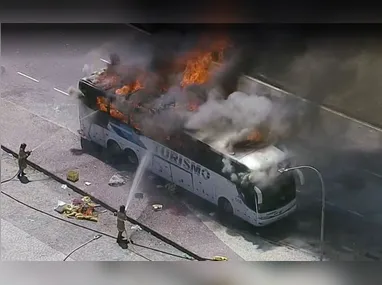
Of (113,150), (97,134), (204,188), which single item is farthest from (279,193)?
(97,134)

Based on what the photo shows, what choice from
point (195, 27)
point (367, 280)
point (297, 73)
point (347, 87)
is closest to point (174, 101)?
point (195, 27)

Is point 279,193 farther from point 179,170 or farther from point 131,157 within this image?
point 131,157

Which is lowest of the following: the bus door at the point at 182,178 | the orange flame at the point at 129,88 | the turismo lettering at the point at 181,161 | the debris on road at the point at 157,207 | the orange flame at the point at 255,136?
the debris on road at the point at 157,207

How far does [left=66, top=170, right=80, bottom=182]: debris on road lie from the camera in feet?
11.5

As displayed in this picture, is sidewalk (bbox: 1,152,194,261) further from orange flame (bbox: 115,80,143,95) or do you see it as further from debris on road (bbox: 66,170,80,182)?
orange flame (bbox: 115,80,143,95)

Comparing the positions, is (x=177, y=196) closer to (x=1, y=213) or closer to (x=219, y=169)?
(x=219, y=169)

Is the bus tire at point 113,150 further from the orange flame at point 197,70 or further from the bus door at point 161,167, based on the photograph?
the orange flame at point 197,70

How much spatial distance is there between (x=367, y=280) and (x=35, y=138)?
1.76m

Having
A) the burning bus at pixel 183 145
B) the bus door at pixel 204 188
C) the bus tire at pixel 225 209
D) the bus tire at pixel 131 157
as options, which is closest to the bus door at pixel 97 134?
the burning bus at pixel 183 145

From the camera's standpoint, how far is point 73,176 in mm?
3504

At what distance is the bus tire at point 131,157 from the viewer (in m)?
3.51

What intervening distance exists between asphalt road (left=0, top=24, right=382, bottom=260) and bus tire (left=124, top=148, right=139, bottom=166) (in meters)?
0.11

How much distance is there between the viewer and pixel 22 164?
137 inches

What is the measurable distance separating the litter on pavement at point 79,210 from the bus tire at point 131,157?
0.27 m
